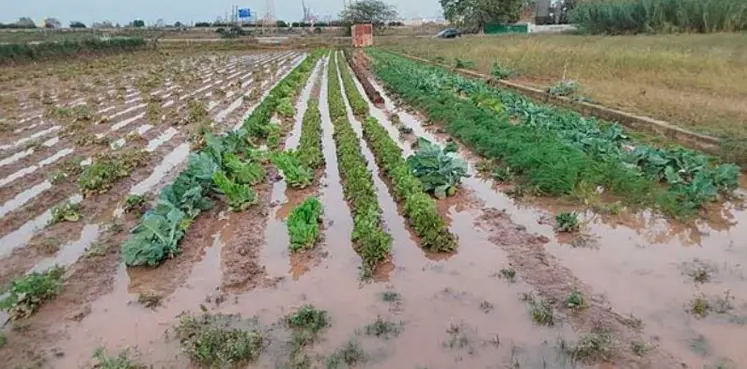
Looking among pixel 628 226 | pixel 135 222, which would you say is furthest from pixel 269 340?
pixel 628 226

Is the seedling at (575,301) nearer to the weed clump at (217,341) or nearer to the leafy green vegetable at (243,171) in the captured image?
the weed clump at (217,341)

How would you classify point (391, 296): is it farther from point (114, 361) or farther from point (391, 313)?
point (114, 361)

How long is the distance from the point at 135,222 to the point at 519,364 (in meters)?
4.90

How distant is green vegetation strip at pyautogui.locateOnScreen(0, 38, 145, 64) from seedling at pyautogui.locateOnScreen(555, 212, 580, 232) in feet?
104

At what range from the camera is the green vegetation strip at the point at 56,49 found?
95.5 ft

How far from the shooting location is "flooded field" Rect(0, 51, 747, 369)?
400 centimetres

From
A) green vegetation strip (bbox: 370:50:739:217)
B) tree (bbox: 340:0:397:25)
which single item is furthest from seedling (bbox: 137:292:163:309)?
tree (bbox: 340:0:397:25)

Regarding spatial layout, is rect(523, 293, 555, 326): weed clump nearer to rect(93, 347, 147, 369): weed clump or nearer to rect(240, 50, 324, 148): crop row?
rect(93, 347, 147, 369): weed clump

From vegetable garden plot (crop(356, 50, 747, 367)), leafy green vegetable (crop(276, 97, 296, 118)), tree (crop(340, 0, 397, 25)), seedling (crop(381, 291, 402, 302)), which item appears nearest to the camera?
vegetable garden plot (crop(356, 50, 747, 367))

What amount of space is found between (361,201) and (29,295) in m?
3.57

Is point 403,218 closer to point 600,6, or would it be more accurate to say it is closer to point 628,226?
point 628,226

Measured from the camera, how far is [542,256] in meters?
5.50

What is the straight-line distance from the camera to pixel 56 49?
108ft

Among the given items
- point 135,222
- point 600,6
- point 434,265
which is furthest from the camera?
point 600,6
